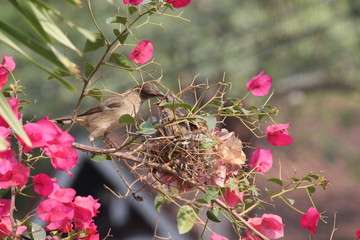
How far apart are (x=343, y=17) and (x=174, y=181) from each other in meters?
6.34

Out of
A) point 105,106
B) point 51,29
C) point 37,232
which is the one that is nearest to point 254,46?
point 105,106

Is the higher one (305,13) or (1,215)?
(1,215)

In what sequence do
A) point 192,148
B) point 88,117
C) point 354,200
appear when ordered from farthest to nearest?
point 354,200
point 88,117
point 192,148

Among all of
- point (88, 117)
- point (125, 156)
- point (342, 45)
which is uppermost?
point (125, 156)

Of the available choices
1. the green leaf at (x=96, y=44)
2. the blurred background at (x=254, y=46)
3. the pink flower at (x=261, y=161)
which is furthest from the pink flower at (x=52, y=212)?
the blurred background at (x=254, y=46)

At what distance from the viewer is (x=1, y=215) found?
51.6 inches

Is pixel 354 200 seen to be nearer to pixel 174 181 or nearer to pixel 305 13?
pixel 305 13

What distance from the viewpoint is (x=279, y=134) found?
162cm

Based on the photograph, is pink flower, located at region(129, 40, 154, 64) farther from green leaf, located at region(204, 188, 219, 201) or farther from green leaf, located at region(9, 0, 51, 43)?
green leaf, located at region(9, 0, 51, 43)

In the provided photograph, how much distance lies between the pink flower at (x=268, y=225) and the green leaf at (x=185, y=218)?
0.46 ft

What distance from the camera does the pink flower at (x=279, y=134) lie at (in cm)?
161

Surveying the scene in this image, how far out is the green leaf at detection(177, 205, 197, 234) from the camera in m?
1.55

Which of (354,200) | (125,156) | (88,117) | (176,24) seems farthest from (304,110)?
Result: (125,156)

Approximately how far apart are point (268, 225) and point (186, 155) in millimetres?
267
